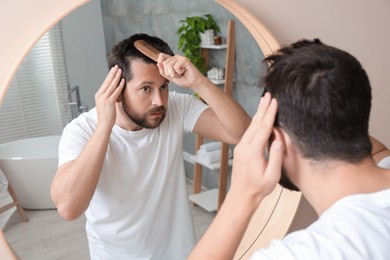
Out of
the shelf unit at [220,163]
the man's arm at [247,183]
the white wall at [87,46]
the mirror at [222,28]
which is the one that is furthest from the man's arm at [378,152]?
the white wall at [87,46]

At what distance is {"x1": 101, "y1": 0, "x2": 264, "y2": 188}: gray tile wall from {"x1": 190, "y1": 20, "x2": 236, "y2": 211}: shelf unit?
1cm

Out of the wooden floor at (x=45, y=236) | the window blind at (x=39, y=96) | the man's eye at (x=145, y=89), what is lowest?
the wooden floor at (x=45, y=236)

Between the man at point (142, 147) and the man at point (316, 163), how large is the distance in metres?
0.34

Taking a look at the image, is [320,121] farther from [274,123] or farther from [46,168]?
[46,168]

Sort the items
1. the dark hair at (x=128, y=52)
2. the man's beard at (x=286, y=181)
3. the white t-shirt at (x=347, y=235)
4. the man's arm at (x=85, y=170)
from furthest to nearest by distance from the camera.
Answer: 1. the dark hair at (x=128, y=52)
2. the man's arm at (x=85, y=170)
3. the man's beard at (x=286, y=181)
4. the white t-shirt at (x=347, y=235)

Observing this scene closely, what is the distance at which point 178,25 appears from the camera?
1.04 meters

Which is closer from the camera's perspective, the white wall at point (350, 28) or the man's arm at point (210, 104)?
the man's arm at point (210, 104)

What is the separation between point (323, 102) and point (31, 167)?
716mm

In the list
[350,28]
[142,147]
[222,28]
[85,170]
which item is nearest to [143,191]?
[142,147]

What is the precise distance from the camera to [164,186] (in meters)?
1.00

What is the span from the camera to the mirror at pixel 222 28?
815mm

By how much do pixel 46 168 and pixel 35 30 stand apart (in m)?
0.35

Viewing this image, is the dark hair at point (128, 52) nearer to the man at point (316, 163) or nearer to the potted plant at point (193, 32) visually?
the potted plant at point (193, 32)

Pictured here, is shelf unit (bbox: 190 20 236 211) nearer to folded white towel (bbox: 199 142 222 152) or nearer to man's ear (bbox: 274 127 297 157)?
folded white towel (bbox: 199 142 222 152)
